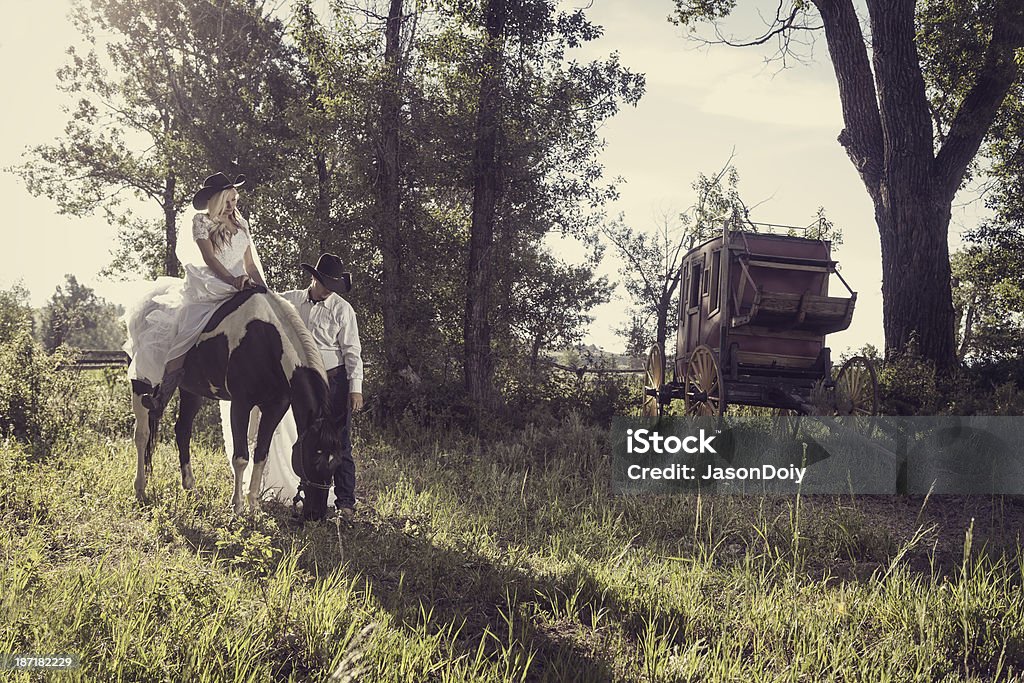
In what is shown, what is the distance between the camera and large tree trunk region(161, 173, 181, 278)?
22375 millimetres

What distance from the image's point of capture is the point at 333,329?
6492 millimetres

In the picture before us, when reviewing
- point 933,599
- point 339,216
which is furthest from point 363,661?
point 339,216

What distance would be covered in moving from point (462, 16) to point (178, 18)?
35.3ft

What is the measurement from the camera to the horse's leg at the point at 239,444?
239 inches

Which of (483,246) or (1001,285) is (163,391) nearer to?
(483,246)

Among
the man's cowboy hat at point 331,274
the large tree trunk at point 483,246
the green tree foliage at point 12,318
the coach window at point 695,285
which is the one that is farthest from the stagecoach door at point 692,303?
the green tree foliage at point 12,318

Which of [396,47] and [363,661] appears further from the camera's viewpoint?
[396,47]

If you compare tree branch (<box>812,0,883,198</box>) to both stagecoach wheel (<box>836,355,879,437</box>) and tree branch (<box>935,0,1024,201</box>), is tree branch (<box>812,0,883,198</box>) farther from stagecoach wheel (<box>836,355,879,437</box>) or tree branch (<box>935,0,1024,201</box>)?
stagecoach wheel (<box>836,355,879,437</box>)

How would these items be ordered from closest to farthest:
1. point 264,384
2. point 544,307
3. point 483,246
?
point 264,384
point 483,246
point 544,307

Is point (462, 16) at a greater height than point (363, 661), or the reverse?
point (462, 16)

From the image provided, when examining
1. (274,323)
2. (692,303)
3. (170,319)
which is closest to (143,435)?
(170,319)

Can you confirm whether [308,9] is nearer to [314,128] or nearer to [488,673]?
[314,128]

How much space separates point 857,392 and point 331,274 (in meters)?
7.18

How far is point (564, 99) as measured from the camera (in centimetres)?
1277
